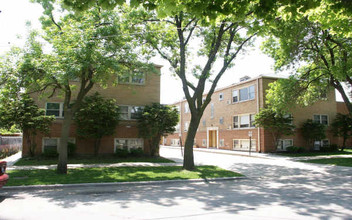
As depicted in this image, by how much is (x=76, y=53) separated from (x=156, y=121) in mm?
9676

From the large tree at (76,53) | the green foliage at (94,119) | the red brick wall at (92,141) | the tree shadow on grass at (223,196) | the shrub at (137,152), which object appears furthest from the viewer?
the shrub at (137,152)

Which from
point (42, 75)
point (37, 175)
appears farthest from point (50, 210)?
point (42, 75)

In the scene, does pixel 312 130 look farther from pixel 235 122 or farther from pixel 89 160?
pixel 89 160

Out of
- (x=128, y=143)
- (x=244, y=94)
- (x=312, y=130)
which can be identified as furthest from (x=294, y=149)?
(x=128, y=143)

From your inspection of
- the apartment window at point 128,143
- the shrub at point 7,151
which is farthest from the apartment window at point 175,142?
the shrub at point 7,151

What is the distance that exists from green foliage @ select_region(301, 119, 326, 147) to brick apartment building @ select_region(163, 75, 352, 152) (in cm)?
63

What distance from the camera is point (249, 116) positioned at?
2867 cm

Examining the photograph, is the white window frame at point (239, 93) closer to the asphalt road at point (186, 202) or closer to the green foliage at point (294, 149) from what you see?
the green foliage at point (294, 149)

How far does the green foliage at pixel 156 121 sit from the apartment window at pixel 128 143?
51.7 inches

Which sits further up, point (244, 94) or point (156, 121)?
point (244, 94)

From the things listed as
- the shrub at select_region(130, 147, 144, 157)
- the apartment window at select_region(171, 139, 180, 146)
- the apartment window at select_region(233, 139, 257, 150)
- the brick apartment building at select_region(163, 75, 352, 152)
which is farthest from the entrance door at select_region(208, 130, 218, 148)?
the shrub at select_region(130, 147, 144, 157)

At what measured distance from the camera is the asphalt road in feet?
19.7

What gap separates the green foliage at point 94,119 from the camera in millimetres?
17875

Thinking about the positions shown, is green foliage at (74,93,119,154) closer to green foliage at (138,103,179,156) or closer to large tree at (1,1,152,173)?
green foliage at (138,103,179,156)
